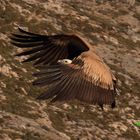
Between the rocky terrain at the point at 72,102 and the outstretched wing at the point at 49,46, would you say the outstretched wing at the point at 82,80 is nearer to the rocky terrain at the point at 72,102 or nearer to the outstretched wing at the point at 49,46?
the outstretched wing at the point at 49,46

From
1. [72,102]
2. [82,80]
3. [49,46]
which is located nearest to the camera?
[82,80]

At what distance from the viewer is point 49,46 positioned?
430 inches

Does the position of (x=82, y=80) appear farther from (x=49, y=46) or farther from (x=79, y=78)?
(x=49, y=46)

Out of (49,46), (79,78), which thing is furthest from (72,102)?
(79,78)

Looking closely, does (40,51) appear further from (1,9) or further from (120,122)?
(1,9)

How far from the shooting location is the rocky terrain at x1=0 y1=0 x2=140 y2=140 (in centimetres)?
2027

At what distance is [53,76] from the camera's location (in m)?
8.98

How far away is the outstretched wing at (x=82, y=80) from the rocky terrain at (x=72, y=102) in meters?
8.89

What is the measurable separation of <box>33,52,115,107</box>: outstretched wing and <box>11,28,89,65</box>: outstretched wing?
2.73 feet

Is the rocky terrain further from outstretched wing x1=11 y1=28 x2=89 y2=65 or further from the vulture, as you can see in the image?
the vulture

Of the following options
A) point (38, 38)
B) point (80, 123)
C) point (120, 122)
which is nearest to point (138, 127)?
point (120, 122)

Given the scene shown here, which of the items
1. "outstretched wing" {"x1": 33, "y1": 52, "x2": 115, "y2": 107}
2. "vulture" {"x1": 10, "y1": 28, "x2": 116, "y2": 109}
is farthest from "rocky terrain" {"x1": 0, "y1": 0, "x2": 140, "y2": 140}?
"outstretched wing" {"x1": 33, "y1": 52, "x2": 115, "y2": 107}

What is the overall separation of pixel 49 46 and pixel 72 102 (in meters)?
12.5

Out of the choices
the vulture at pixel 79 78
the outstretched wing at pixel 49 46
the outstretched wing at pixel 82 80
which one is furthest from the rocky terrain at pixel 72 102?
the outstretched wing at pixel 82 80
